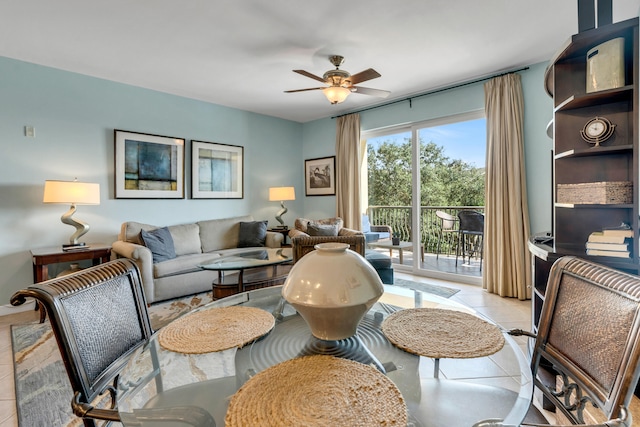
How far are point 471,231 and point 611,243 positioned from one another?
8.59 feet

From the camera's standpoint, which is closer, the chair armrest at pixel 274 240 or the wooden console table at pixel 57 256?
the wooden console table at pixel 57 256

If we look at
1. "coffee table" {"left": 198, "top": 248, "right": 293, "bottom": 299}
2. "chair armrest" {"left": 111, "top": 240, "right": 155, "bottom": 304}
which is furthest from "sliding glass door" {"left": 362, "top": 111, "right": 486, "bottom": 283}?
"chair armrest" {"left": 111, "top": 240, "right": 155, "bottom": 304}

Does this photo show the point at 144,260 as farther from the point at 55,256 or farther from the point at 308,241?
the point at 308,241

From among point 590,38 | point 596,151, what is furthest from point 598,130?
point 590,38

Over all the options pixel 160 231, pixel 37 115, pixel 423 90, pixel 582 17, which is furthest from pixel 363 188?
pixel 37 115

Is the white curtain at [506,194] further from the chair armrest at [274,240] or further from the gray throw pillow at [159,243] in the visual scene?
the gray throw pillow at [159,243]

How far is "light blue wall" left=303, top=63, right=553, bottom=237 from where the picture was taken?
3.47 metres

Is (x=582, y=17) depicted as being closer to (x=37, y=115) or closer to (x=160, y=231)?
(x=160, y=231)

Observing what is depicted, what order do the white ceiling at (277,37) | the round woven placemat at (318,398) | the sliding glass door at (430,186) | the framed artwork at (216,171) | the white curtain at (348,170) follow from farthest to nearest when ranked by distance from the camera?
the white curtain at (348,170), the framed artwork at (216,171), the sliding glass door at (430,186), the white ceiling at (277,37), the round woven placemat at (318,398)

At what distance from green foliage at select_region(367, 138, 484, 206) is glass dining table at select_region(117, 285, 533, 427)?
3.58 meters

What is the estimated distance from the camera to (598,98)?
1780 mm

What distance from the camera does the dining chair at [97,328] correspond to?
0.86 meters

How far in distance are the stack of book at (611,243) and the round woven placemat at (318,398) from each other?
5.34ft

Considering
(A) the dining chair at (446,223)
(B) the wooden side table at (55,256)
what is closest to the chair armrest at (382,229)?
(A) the dining chair at (446,223)
